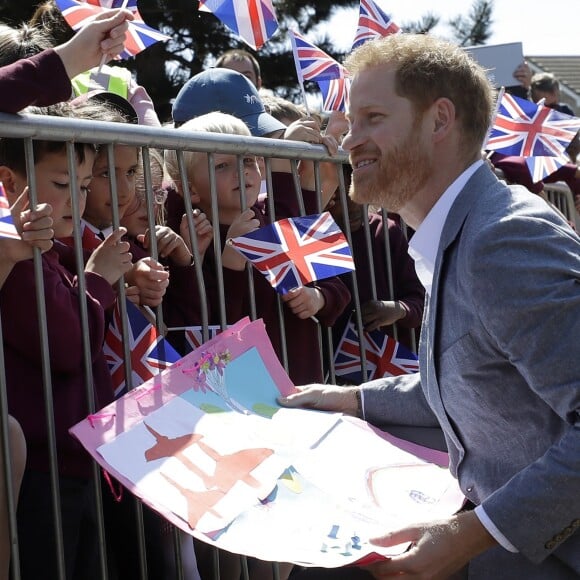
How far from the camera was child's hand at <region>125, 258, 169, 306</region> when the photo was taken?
3.18 m

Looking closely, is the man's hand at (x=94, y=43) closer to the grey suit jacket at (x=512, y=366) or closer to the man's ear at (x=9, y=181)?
the man's ear at (x=9, y=181)

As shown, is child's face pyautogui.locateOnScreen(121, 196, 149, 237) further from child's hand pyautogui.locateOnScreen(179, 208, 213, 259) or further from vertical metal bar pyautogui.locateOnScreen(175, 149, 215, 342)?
vertical metal bar pyautogui.locateOnScreen(175, 149, 215, 342)

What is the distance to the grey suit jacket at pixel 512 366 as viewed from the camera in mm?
2117

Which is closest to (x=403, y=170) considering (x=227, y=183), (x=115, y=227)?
(x=115, y=227)

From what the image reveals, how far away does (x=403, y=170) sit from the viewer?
257 centimetres

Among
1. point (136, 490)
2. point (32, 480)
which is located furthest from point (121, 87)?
point (136, 490)

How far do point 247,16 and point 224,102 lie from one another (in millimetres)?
459

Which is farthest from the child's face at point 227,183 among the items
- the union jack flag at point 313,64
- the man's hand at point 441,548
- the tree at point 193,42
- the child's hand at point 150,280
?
the tree at point 193,42

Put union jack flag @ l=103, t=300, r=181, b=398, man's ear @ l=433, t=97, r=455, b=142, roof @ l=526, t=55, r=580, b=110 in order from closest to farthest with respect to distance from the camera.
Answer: man's ear @ l=433, t=97, r=455, b=142, union jack flag @ l=103, t=300, r=181, b=398, roof @ l=526, t=55, r=580, b=110

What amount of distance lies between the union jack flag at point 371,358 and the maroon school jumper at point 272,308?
10.0 inches

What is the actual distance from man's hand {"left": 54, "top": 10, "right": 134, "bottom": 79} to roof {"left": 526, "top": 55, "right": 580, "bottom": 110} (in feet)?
107

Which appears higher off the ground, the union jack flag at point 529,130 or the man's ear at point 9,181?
the man's ear at point 9,181

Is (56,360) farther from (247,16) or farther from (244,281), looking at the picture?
(247,16)

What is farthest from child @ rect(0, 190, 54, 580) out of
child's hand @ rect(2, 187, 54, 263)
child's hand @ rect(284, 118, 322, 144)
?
child's hand @ rect(284, 118, 322, 144)
